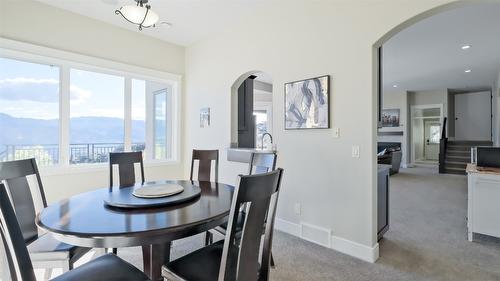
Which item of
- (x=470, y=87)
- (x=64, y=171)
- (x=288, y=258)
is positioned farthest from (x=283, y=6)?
(x=470, y=87)

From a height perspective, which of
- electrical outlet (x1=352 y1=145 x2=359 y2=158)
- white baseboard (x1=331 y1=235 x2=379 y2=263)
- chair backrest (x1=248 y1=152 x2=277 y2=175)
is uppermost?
electrical outlet (x1=352 y1=145 x2=359 y2=158)

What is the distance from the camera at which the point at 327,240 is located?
105 inches

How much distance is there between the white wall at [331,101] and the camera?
2387 millimetres

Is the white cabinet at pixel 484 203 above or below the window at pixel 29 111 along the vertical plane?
below

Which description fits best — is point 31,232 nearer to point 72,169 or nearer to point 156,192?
point 156,192

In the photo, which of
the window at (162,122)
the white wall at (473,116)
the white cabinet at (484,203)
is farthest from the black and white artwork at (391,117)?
the window at (162,122)

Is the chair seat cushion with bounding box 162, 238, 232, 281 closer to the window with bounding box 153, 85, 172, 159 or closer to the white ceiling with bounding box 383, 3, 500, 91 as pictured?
the window with bounding box 153, 85, 172, 159

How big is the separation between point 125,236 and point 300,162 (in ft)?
7.06

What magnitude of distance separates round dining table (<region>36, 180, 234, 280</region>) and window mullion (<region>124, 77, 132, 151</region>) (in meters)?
2.32

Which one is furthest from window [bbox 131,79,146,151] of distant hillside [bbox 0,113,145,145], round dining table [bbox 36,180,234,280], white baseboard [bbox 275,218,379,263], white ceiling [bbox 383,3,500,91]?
white ceiling [bbox 383,3,500,91]

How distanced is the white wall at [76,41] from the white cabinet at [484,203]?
4398mm

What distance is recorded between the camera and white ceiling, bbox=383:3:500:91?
361cm

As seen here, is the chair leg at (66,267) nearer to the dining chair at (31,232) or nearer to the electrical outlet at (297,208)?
the dining chair at (31,232)

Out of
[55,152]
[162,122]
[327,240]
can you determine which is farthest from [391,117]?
[55,152]
